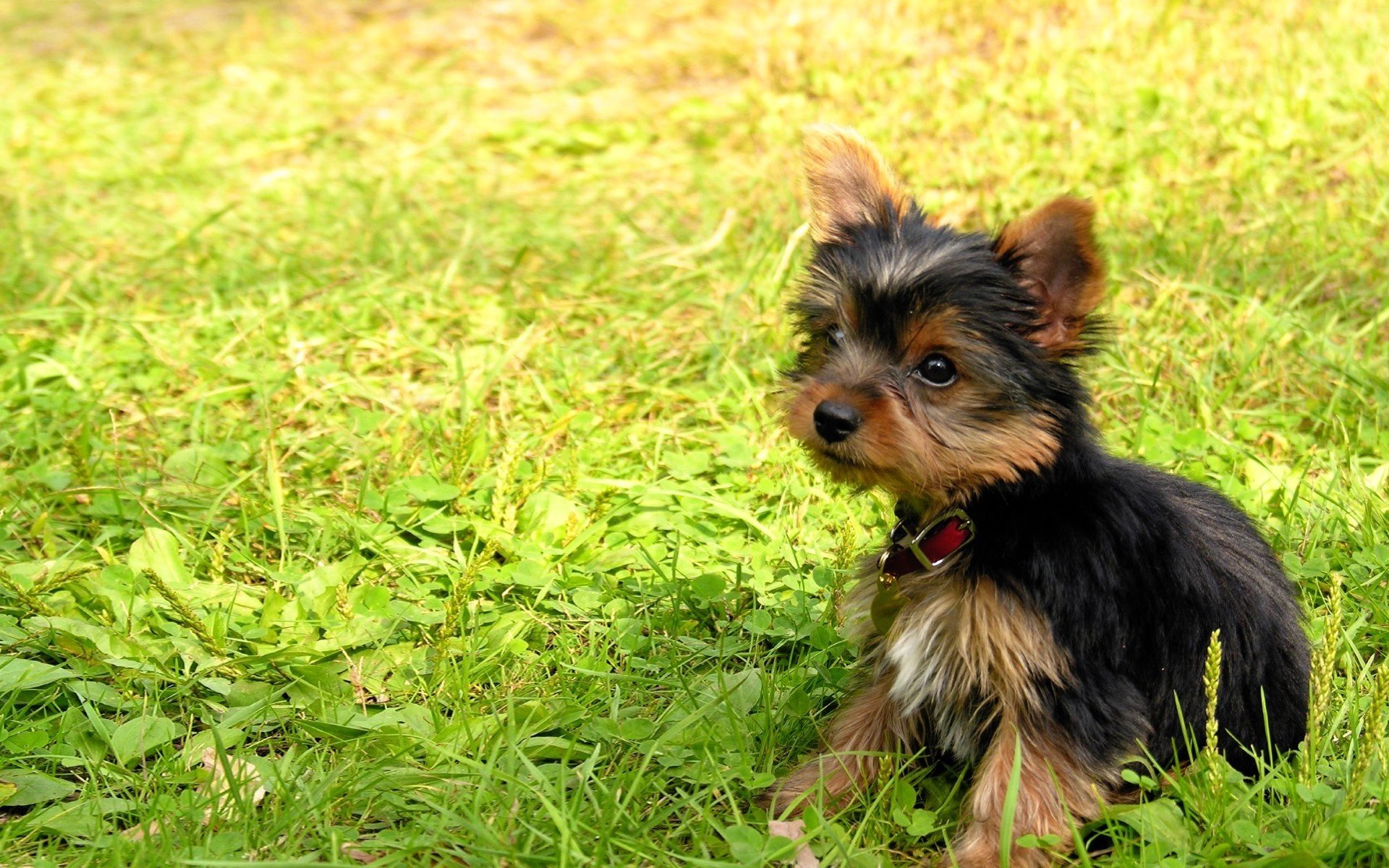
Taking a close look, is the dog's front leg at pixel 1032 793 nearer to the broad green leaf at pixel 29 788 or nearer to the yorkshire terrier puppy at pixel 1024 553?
the yorkshire terrier puppy at pixel 1024 553

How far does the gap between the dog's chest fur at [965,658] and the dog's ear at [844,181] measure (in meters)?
0.88

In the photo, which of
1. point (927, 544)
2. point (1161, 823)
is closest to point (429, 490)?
point (927, 544)

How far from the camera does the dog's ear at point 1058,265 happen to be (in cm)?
281

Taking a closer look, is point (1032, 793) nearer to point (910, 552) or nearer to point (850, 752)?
point (850, 752)

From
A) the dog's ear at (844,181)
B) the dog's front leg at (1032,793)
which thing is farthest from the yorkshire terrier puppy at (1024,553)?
the dog's ear at (844,181)

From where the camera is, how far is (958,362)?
292cm

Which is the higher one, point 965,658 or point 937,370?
point 937,370

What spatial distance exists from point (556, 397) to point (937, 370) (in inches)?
93.5

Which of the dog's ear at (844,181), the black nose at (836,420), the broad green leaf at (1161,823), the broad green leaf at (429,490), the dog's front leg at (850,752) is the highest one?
the dog's ear at (844,181)

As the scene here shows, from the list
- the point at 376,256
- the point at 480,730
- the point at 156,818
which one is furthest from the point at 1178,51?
the point at 156,818

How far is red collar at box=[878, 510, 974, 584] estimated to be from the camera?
296 centimetres

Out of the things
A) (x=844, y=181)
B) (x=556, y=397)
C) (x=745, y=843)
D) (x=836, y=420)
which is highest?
(x=844, y=181)

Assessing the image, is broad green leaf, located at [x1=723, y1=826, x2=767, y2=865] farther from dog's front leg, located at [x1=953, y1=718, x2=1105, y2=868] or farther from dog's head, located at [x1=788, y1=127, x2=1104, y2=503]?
dog's head, located at [x1=788, y1=127, x2=1104, y2=503]

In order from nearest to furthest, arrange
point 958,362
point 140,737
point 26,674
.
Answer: point 958,362, point 140,737, point 26,674
